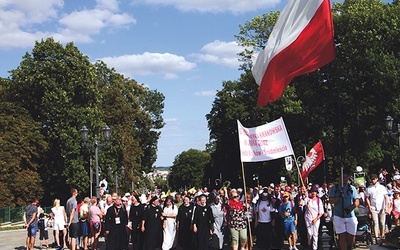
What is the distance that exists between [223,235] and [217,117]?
46624mm

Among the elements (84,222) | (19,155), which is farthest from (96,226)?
(19,155)

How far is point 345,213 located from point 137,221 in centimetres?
831

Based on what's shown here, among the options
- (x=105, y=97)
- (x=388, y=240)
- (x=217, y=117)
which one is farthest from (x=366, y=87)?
(x=388, y=240)

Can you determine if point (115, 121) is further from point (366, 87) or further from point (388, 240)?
point (388, 240)

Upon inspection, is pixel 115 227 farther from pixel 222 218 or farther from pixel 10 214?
pixel 10 214

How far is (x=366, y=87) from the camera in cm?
4150

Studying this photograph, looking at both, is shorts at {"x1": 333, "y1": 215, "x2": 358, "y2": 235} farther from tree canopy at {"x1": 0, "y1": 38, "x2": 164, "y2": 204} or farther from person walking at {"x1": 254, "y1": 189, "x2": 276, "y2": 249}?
tree canopy at {"x1": 0, "y1": 38, "x2": 164, "y2": 204}

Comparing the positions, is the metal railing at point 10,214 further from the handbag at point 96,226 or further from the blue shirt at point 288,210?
the blue shirt at point 288,210

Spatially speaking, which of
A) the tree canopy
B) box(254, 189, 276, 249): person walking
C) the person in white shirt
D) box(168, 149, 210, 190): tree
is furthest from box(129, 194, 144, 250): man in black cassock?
box(168, 149, 210, 190): tree

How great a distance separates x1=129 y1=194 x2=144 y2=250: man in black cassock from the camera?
16.9 metres

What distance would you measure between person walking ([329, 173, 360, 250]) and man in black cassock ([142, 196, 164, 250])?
7249 mm

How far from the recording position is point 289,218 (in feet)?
49.9

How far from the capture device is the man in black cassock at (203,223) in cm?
1559

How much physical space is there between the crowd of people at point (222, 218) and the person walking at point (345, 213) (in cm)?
390
